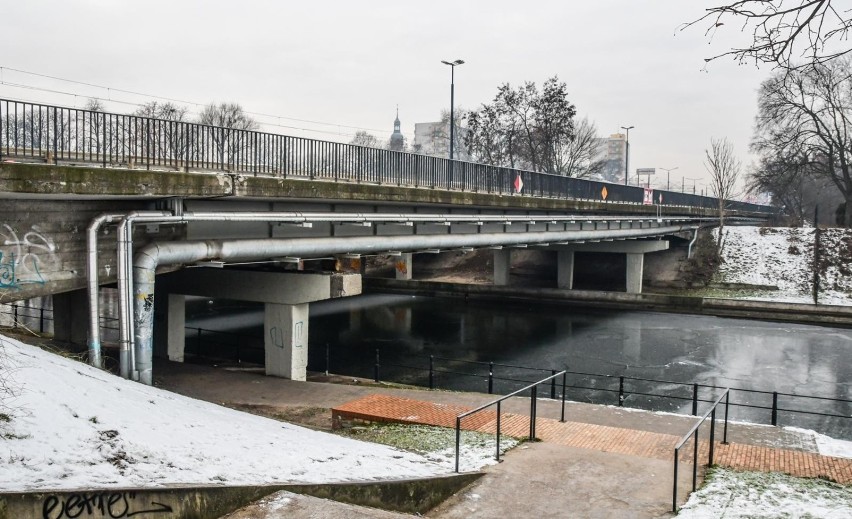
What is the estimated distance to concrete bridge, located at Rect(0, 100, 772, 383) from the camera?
33.7 ft

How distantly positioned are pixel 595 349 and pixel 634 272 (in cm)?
1767

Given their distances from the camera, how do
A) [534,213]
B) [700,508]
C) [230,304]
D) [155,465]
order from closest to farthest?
[155,465] < [700,508] < [534,213] < [230,304]

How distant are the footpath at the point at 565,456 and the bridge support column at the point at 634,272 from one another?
31.1 metres

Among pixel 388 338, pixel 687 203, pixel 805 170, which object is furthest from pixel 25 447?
pixel 805 170

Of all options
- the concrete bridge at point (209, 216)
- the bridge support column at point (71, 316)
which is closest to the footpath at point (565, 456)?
the concrete bridge at point (209, 216)

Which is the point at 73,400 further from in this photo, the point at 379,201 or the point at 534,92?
the point at 534,92

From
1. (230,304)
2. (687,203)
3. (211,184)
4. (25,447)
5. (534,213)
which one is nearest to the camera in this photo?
(25,447)

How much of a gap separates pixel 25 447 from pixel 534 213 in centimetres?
2371

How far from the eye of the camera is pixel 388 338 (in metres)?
29.0

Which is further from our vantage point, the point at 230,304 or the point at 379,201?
the point at 230,304

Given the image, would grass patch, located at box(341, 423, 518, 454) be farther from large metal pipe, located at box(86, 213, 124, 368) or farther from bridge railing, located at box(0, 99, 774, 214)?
bridge railing, located at box(0, 99, 774, 214)

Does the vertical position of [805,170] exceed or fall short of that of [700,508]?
it exceeds it

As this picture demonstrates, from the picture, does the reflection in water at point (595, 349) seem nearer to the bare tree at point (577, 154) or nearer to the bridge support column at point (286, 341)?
the bridge support column at point (286, 341)

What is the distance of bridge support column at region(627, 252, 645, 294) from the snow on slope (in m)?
36.5
